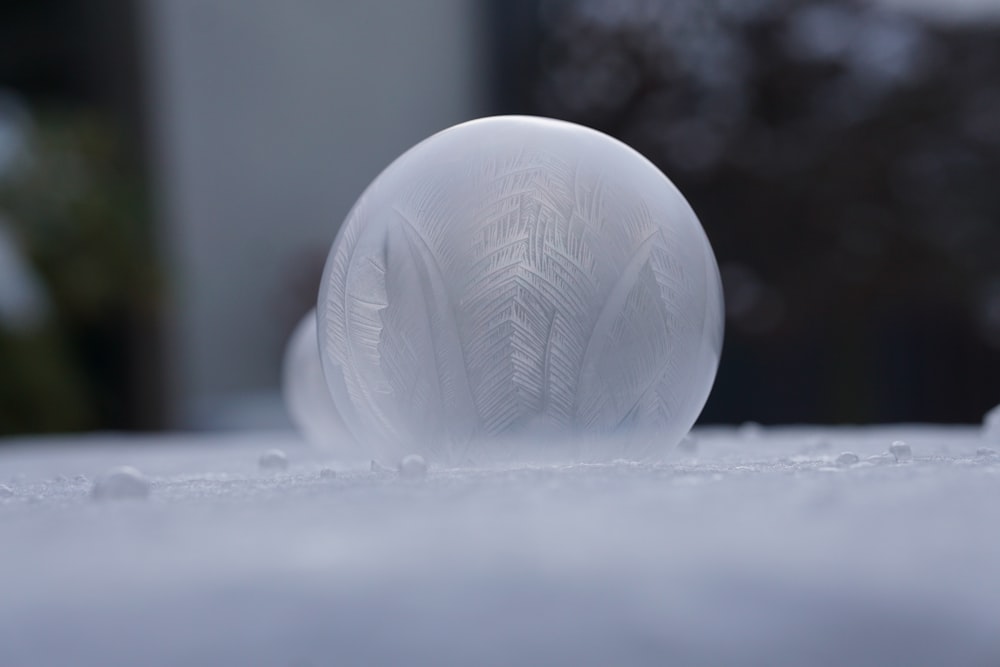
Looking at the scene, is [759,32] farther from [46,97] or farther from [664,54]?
[46,97]

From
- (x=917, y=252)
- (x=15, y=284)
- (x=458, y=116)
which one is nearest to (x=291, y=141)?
(x=458, y=116)

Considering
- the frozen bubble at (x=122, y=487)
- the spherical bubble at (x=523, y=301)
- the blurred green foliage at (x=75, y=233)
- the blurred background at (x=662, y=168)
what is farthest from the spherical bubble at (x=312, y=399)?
the blurred background at (x=662, y=168)

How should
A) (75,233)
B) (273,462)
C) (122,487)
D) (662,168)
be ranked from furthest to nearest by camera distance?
(662,168) → (75,233) → (273,462) → (122,487)

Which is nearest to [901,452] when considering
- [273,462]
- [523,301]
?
[523,301]

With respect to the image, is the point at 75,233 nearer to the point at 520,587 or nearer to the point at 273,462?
the point at 273,462

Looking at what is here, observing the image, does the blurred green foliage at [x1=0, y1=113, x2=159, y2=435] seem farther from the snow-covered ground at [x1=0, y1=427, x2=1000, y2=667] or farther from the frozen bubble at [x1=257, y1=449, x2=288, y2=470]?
the snow-covered ground at [x1=0, y1=427, x2=1000, y2=667]

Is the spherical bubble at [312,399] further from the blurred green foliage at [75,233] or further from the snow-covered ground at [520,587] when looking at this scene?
the blurred green foliage at [75,233]

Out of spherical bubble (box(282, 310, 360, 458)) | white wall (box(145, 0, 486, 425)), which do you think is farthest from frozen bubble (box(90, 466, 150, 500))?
white wall (box(145, 0, 486, 425))
